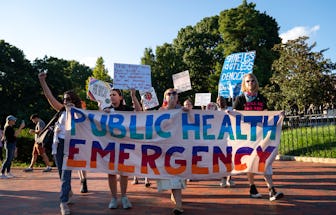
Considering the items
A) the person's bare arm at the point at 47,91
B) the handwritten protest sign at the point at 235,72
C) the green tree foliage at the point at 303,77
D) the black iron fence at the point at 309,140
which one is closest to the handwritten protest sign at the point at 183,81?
the handwritten protest sign at the point at 235,72

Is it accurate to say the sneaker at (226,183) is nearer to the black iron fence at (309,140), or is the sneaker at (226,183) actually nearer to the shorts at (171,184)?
the shorts at (171,184)

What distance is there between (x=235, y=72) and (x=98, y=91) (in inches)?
186

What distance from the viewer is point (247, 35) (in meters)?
38.1

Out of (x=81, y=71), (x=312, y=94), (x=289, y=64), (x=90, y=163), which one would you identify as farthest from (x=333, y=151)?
(x=81, y=71)

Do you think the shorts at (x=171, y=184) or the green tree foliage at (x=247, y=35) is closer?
the shorts at (x=171, y=184)

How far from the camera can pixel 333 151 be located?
11.2 meters

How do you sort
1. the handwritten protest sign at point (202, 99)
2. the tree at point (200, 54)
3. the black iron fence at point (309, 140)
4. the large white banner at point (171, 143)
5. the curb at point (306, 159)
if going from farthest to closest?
the tree at point (200, 54) → the handwritten protest sign at point (202, 99) → the black iron fence at point (309, 140) → the curb at point (306, 159) → the large white banner at point (171, 143)

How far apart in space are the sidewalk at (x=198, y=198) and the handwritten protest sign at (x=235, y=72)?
2.28 metres

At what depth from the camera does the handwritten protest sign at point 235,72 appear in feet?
30.3

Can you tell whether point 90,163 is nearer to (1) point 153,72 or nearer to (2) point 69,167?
(2) point 69,167

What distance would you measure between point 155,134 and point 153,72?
3442cm

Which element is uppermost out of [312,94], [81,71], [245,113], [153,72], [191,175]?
[81,71]

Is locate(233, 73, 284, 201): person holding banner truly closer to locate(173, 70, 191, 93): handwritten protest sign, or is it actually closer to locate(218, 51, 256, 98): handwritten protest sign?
locate(218, 51, 256, 98): handwritten protest sign

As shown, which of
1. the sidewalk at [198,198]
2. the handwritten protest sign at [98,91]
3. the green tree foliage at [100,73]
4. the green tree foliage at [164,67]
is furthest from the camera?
the green tree foliage at [100,73]
